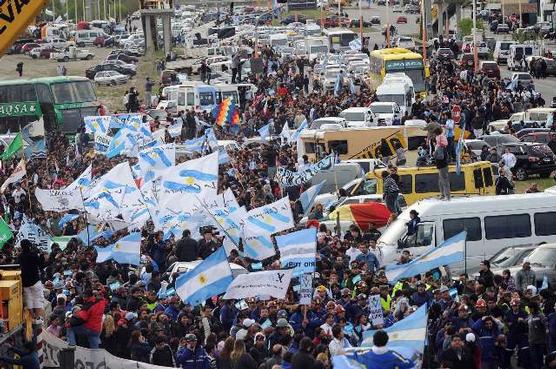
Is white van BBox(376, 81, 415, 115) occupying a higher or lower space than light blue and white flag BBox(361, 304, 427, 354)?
lower

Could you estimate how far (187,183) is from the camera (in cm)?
3072

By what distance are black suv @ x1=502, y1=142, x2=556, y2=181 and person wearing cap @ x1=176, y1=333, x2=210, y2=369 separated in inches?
939

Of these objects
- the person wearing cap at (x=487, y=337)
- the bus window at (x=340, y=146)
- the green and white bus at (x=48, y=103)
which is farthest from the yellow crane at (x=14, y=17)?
the green and white bus at (x=48, y=103)

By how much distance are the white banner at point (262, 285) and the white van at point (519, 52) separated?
55879 mm

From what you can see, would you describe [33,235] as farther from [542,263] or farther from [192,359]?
[192,359]

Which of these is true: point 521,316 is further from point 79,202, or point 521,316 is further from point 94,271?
point 79,202

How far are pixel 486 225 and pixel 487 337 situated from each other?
333 inches

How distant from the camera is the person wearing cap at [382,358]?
1666cm

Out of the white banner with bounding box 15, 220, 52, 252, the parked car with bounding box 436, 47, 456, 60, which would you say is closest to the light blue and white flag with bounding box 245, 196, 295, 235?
Result: the white banner with bounding box 15, 220, 52, 252

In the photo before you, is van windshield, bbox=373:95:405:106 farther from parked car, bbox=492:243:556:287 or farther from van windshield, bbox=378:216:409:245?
parked car, bbox=492:243:556:287

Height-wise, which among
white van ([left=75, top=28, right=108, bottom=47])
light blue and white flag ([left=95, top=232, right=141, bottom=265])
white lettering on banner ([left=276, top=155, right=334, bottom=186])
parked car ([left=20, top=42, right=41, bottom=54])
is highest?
light blue and white flag ([left=95, top=232, right=141, bottom=265])

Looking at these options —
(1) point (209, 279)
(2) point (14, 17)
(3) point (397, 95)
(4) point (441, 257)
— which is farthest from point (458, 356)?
(3) point (397, 95)

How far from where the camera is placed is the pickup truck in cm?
10688

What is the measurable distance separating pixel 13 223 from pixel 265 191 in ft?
18.0
